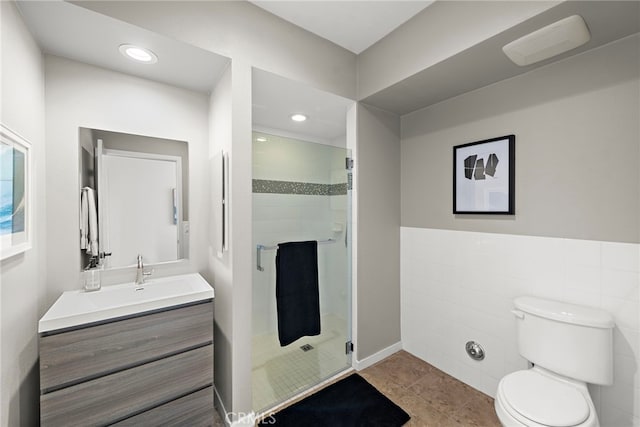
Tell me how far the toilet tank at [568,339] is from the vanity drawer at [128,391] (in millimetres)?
1899

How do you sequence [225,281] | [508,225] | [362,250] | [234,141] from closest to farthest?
[234,141]
[225,281]
[508,225]
[362,250]

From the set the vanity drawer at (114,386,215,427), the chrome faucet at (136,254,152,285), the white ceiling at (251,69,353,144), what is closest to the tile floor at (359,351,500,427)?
the vanity drawer at (114,386,215,427)

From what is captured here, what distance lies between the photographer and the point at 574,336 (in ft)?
4.74

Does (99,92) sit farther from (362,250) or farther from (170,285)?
(362,250)

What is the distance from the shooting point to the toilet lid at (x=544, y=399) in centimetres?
121

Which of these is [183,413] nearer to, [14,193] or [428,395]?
[14,193]

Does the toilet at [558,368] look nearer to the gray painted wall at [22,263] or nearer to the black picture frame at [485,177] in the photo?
the black picture frame at [485,177]

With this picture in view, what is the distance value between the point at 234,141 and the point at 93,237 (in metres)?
1.07

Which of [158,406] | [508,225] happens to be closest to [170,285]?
[158,406]

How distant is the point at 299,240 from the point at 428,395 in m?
1.48

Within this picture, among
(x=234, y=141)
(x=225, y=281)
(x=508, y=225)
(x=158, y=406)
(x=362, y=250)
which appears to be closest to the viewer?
(x=158, y=406)

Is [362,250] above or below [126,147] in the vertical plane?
below

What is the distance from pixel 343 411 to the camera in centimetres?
181

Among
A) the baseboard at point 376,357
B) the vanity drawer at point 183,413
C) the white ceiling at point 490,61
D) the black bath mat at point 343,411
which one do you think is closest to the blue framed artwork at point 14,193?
the vanity drawer at point 183,413
